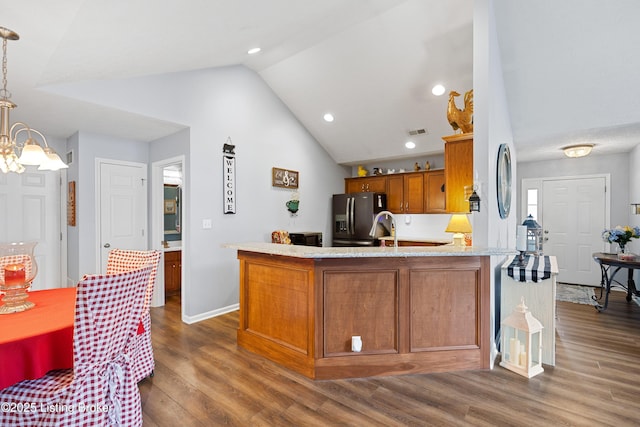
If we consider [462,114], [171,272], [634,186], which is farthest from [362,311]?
[634,186]

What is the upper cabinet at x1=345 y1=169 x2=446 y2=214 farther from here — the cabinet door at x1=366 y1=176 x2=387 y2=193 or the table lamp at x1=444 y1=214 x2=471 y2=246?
the table lamp at x1=444 y1=214 x2=471 y2=246

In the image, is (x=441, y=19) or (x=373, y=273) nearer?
(x=373, y=273)

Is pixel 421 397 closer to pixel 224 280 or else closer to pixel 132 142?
pixel 224 280

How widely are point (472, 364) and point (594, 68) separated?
3212 mm

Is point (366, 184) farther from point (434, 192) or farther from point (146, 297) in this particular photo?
point (146, 297)

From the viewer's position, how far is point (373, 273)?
2559 mm

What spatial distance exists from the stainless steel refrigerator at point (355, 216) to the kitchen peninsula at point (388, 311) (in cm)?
287

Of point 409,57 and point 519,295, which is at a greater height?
point 409,57

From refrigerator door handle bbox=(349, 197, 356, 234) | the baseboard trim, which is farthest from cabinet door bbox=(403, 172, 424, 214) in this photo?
the baseboard trim

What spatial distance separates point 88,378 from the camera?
61.1 inches

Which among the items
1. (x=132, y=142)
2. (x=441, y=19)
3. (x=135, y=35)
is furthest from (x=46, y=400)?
(x=441, y=19)

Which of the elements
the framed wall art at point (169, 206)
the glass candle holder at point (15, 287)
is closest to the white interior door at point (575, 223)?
the framed wall art at point (169, 206)

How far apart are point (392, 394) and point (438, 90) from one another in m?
3.62

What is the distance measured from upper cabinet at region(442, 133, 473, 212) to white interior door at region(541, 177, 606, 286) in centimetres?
386
